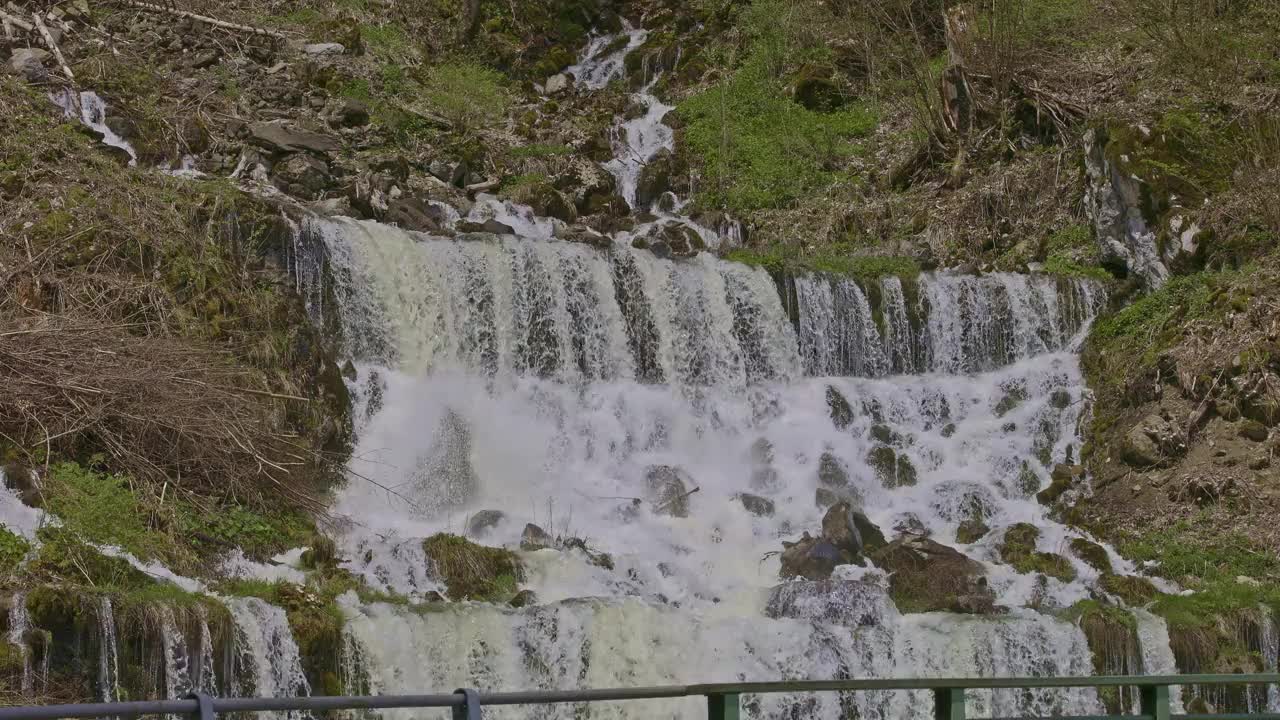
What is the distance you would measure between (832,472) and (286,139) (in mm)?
9163

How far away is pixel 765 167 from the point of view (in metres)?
24.7

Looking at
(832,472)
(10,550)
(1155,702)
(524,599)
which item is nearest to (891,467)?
(832,472)

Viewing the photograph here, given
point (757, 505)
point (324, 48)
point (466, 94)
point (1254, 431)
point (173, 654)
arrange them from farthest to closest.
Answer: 1. point (466, 94)
2. point (324, 48)
3. point (757, 505)
4. point (1254, 431)
5. point (173, 654)

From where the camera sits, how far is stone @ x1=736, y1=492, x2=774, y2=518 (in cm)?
1595

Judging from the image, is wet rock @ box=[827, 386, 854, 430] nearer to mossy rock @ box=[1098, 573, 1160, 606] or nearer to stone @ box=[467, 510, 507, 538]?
mossy rock @ box=[1098, 573, 1160, 606]

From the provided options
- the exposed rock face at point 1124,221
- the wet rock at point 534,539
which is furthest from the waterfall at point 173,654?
the exposed rock face at point 1124,221

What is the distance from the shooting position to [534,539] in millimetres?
13812

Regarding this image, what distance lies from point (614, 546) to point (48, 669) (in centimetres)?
644

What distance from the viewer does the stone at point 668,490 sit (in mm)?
15797

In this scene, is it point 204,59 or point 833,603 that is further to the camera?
point 204,59

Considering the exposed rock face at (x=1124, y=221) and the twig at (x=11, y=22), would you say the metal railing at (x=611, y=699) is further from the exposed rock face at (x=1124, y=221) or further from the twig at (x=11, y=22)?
the twig at (x=11, y=22)

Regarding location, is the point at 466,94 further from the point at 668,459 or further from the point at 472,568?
the point at 472,568

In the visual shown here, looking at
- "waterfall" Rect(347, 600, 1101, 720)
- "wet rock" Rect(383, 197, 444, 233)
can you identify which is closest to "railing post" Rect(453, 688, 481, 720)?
"waterfall" Rect(347, 600, 1101, 720)

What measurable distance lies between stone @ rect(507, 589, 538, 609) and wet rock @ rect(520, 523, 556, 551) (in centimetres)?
109
